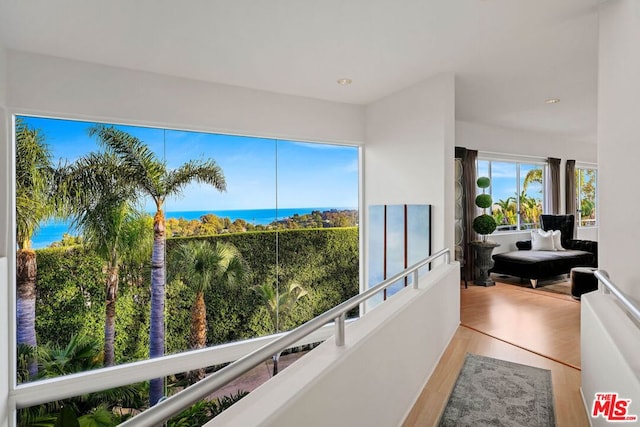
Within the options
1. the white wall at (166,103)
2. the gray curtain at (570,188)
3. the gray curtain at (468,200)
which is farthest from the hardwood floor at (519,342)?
the gray curtain at (570,188)

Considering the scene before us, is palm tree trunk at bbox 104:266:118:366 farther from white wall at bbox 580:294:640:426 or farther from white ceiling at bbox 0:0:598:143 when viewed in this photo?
white wall at bbox 580:294:640:426

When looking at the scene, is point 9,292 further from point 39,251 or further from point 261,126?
point 261,126

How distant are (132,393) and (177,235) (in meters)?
1.72

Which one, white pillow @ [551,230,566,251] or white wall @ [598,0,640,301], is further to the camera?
white pillow @ [551,230,566,251]

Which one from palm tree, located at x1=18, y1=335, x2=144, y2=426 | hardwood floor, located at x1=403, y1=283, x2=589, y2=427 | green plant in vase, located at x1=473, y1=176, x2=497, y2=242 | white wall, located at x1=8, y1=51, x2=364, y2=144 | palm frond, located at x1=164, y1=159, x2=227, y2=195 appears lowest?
palm tree, located at x1=18, y1=335, x2=144, y2=426

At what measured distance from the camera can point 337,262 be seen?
16.6ft

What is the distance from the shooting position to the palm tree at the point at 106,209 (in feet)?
11.9

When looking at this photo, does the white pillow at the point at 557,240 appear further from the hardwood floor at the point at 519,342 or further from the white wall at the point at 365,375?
the white wall at the point at 365,375

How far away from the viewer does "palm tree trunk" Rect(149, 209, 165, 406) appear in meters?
3.89

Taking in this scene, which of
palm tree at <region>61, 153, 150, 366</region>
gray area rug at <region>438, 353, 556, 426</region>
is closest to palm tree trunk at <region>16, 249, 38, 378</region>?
palm tree at <region>61, 153, 150, 366</region>

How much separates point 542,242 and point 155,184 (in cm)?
639

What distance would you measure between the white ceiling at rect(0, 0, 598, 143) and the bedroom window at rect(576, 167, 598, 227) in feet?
16.0

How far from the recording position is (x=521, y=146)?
6.95 meters

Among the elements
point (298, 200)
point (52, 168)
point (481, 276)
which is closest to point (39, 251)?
point (52, 168)
